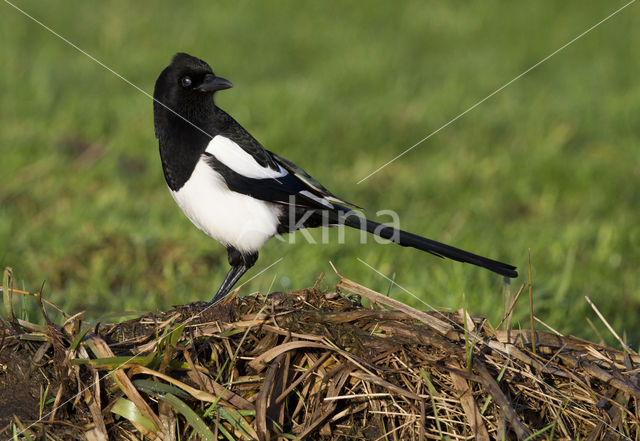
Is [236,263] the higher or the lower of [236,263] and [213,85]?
the lower

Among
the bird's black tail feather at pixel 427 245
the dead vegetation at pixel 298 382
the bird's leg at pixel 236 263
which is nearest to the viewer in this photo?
the dead vegetation at pixel 298 382

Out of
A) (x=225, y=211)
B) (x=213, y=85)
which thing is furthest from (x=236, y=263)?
(x=213, y=85)

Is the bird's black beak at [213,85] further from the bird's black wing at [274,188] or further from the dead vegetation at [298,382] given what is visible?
the dead vegetation at [298,382]

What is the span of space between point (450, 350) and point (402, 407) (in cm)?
21

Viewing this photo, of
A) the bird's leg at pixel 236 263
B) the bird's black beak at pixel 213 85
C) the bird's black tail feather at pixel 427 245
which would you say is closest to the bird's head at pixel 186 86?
the bird's black beak at pixel 213 85

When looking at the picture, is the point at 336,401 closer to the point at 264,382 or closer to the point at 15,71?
the point at 264,382

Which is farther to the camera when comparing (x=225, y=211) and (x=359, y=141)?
(x=359, y=141)

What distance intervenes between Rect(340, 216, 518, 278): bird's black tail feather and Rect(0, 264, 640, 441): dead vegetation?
78 cm

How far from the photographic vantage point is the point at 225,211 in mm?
3305

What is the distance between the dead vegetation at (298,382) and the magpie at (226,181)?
1021 millimetres

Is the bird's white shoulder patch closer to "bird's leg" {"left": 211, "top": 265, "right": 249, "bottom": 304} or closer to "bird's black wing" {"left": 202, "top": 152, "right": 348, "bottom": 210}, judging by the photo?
"bird's black wing" {"left": 202, "top": 152, "right": 348, "bottom": 210}

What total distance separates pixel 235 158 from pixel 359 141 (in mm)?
3952

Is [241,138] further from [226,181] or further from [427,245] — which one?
[427,245]

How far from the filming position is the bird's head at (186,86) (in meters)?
3.34
